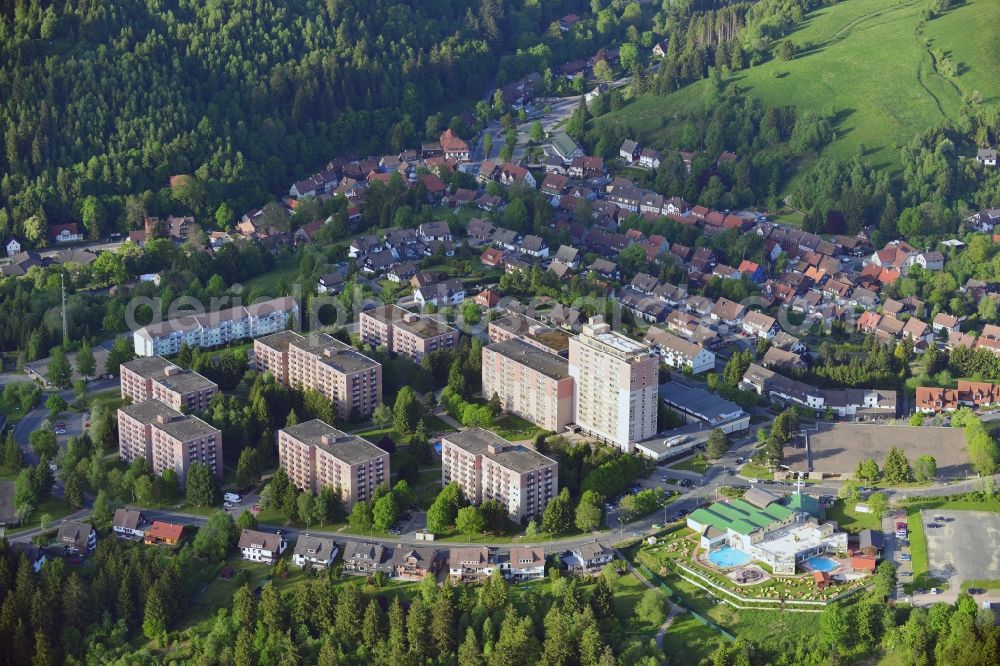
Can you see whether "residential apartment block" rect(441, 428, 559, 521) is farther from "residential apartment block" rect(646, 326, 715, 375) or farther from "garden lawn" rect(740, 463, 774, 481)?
"residential apartment block" rect(646, 326, 715, 375)

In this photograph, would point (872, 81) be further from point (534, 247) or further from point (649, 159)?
point (534, 247)

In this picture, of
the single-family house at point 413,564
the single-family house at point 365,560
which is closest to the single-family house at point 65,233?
the single-family house at point 365,560

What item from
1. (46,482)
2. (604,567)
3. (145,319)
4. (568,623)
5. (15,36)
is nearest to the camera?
(568,623)

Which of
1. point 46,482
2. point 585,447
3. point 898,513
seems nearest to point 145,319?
point 46,482

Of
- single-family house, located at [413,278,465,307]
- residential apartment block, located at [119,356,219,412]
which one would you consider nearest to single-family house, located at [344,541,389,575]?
residential apartment block, located at [119,356,219,412]

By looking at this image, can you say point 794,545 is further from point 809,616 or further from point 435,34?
point 435,34

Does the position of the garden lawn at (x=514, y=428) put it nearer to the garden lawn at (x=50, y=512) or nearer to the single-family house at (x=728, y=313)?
the single-family house at (x=728, y=313)
